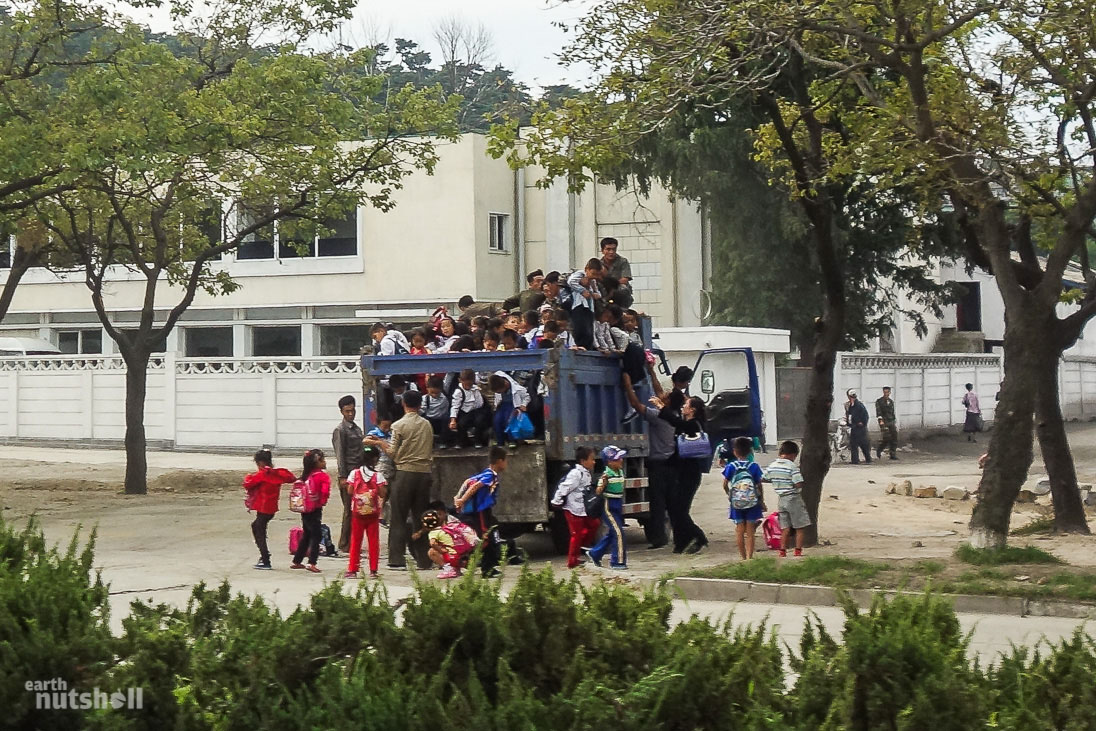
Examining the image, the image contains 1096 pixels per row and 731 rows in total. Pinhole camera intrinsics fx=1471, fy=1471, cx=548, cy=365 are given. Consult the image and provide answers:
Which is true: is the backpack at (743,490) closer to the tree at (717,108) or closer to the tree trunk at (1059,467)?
the tree at (717,108)

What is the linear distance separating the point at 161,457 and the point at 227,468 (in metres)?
3.12

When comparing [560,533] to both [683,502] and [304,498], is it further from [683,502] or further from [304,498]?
[304,498]

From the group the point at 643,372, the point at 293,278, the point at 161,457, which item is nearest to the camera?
the point at 643,372

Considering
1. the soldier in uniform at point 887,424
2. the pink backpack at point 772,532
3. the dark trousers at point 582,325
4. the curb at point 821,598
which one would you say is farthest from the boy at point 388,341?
the soldier in uniform at point 887,424

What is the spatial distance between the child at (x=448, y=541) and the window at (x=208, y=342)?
97.5 ft

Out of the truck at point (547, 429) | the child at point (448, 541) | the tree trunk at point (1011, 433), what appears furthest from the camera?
the truck at point (547, 429)

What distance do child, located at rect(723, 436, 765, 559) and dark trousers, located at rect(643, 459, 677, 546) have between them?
1.34 m

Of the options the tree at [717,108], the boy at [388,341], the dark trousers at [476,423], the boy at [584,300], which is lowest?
the dark trousers at [476,423]

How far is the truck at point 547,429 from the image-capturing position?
46.2 ft

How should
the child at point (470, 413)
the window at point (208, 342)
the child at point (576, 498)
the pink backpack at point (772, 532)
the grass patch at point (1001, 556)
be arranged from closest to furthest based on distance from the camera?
the grass patch at point (1001, 556) < the child at point (576, 498) < the child at point (470, 413) < the pink backpack at point (772, 532) < the window at point (208, 342)

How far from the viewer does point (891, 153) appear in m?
14.0

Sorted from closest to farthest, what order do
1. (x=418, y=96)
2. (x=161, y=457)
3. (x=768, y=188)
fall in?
(x=418, y=96) < (x=161, y=457) < (x=768, y=188)

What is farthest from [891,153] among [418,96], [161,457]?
[161,457]

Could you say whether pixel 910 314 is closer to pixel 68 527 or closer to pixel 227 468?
pixel 227 468
